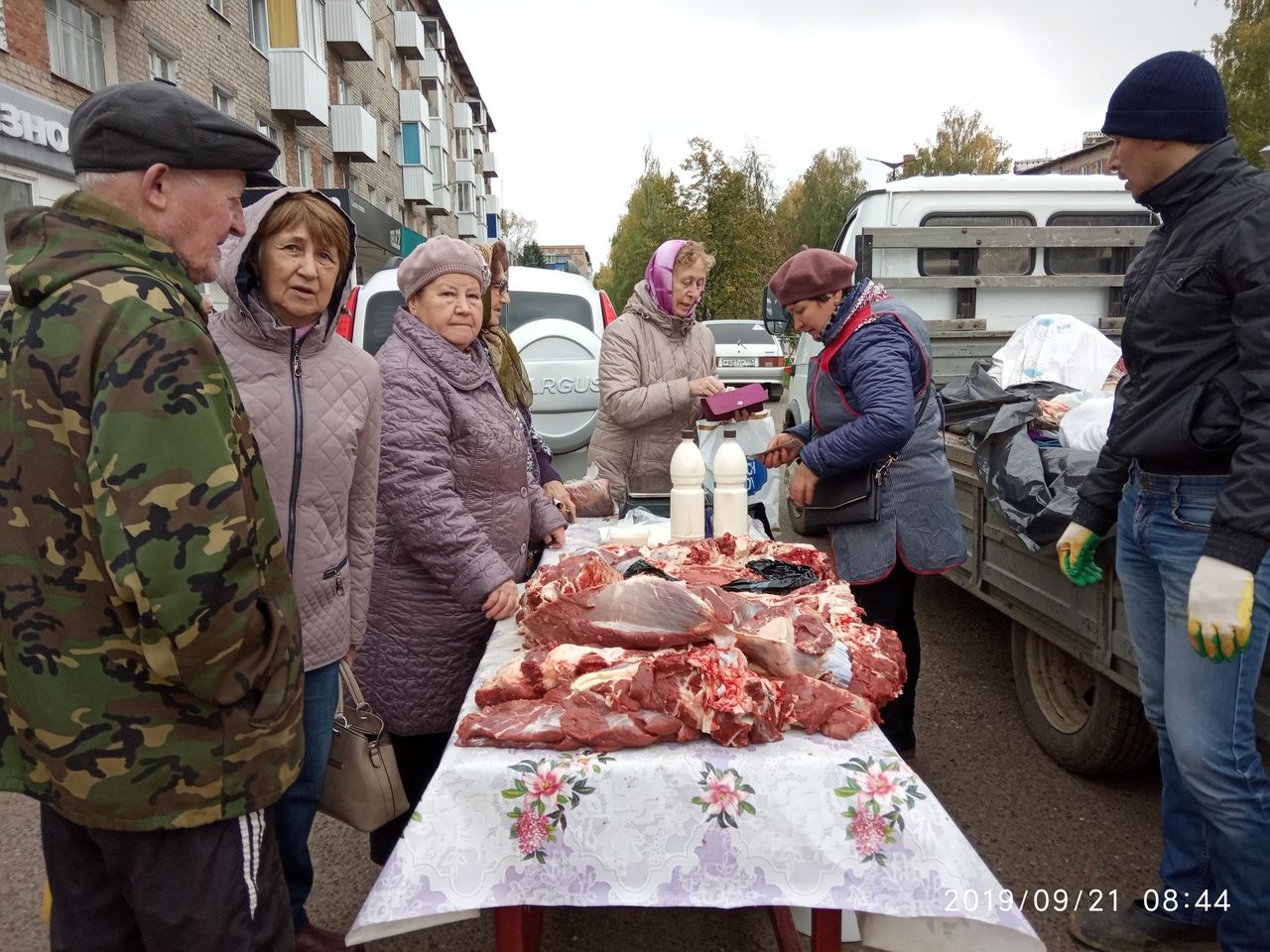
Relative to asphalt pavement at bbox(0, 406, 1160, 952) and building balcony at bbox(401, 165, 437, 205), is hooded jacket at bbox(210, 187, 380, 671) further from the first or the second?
building balcony at bbox(401, 165, 437, 205)

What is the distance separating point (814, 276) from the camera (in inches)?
129

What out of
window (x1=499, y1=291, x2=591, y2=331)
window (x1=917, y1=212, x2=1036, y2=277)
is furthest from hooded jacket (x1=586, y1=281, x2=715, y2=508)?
window (x1=917, y1=212, x2=1036, y2=277)

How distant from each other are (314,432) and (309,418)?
4 cm

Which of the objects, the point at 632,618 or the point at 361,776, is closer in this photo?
the point at 632,618

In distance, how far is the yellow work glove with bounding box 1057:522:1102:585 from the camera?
2.73 metres

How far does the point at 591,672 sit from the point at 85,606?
94cm

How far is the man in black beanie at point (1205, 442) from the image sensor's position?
2.00 m

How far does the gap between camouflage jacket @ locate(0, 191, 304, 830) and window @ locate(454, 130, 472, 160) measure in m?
51.1

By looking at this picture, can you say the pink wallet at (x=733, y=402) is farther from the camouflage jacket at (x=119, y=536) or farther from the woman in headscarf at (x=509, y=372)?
the camouflage jacket at (x=119, y=536)

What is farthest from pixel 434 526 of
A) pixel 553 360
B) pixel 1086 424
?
pixel 553 360

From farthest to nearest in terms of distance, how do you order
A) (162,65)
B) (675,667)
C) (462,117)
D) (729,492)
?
1. (462,117)
2. (162,65)
3. (729,492)
4. (675,667)

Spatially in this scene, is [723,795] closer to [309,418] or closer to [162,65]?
[309,418]

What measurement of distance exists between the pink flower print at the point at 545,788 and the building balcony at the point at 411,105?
3495cm

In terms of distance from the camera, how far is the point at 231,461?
4.72 ft
